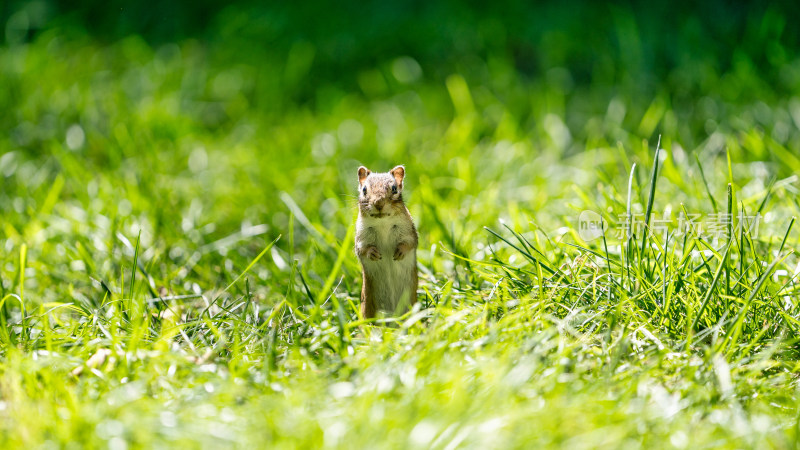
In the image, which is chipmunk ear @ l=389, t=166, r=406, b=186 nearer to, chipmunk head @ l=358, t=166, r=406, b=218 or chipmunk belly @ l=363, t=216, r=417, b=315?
chipmunk head @ l=358, t=166, r=406, b=218

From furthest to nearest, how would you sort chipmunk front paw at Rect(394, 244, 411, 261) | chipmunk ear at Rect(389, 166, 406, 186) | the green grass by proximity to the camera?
chipmunk ear at Rect(389, 166, 406, 186) → chipmunk front paw at Rect(394, 244, 411, 261) → the green grass

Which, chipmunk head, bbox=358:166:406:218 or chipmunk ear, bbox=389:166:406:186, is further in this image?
chipmunk ear, bbox=389:166:406:186

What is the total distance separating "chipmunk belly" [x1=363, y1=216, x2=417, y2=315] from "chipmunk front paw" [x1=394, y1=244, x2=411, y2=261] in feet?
0.07

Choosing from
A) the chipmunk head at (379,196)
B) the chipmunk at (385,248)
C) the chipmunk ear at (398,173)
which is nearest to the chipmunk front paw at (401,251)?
the chipmunk at (385,248)

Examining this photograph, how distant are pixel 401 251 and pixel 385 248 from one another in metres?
0.07

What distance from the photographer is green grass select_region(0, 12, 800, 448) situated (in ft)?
6.35

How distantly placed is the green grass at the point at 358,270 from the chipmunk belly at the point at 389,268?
114mm

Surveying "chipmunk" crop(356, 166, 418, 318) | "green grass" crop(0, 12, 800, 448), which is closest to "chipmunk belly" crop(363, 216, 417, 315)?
"chipmunk" crop(356, 166, 418, 318)

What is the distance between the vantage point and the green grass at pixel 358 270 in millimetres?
1935

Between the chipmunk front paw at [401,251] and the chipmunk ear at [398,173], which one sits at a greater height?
the chipmunk ear at [398,173]

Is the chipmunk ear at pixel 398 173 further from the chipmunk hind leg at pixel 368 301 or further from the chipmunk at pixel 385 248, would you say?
the chipmunk hind leg at pixel 368 301

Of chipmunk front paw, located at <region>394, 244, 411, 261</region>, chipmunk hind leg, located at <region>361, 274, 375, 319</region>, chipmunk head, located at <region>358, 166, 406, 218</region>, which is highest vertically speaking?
chipmunk head, located at <region>358, 166, 406, 218</region>

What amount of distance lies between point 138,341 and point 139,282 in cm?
83

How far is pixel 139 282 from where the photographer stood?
3111 millimetres
